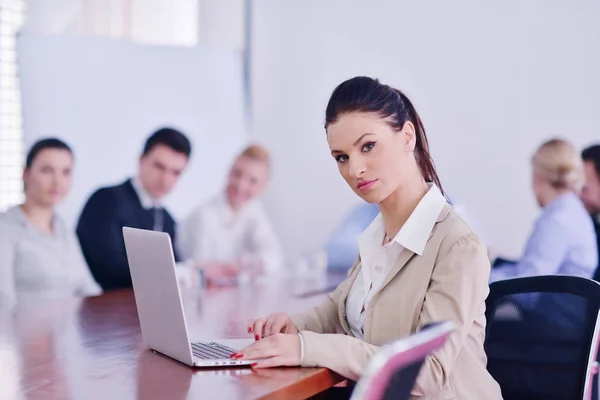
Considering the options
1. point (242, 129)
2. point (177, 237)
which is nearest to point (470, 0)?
point (242, 129)

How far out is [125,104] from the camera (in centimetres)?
557

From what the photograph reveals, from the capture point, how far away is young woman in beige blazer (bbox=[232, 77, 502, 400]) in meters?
1.74

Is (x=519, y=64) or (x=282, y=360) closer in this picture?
(x=282, y=360)

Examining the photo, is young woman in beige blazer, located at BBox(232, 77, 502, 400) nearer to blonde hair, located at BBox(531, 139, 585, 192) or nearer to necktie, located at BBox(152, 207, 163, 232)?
blonde hair, located at BBox(531, 139, 585, 192)

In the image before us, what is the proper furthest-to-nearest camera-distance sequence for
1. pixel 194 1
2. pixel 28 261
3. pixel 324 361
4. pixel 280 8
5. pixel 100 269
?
1. pixel 280 8
2. pixel 194 1
3. pixel 100 269
4. pixel 28 261
5. pixel 324 361

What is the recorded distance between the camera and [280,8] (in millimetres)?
6684

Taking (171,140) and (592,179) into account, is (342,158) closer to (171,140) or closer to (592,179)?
(171,140)

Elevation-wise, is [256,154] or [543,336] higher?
[256,154]

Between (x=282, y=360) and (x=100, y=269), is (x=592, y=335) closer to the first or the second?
(x=282, y=360)

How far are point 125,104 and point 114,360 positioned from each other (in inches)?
154

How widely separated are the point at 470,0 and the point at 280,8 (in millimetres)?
1565

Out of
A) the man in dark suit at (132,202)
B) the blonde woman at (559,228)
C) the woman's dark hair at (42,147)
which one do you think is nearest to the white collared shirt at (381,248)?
the blonde woman at (559,228)

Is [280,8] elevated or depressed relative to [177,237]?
elevated

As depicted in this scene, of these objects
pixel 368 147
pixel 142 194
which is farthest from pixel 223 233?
pixel 368 147
